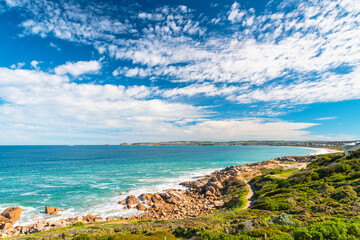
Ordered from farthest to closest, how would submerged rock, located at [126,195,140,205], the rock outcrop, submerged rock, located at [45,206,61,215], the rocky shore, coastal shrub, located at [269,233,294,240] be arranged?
submerged rock, located at [126,195,140,205]
submerged rock, located at [45,206,61,215]
the rock outcrop
the rocky shore
coastal shrub, located at [269,233,294,240]

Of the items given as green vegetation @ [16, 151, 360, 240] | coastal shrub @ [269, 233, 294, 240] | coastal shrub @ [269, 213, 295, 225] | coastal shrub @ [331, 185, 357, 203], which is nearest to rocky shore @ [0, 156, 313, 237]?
green vegetation @ [16, 151, 360, 240]

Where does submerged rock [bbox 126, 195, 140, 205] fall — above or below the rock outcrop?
below

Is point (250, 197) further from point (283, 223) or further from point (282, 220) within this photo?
point (283, 223)

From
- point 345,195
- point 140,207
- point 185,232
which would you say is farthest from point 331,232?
point 140,207

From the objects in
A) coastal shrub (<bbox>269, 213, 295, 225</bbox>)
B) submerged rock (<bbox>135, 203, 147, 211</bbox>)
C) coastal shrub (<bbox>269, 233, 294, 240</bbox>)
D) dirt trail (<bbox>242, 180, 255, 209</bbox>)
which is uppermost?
coastal shrub (<bbox>269, 233, 294, 240</bbox>)

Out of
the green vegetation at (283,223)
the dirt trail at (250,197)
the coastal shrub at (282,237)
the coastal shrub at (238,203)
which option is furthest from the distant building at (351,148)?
the coastal shrub at (282,237)

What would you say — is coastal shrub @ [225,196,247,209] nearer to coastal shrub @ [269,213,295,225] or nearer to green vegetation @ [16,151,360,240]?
green vegetation @ [16,151,360,240]

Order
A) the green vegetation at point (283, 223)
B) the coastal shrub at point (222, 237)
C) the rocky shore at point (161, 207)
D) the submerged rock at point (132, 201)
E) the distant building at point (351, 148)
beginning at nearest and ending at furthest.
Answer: the green vegetation at point (283, 223), the coastal shrub at point (222, 237), the rocky shore at point (161, 207), the submerged rock at point (132, 201), the distant building at point (351, 148)

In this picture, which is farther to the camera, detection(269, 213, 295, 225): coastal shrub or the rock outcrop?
the rock outcrop

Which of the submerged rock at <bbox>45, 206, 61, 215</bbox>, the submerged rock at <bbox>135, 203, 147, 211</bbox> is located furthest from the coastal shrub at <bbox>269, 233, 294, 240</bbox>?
the submerged rock at <bbox>45, 206, 61, 215</bbox>

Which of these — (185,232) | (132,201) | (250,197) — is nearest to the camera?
(185,232)

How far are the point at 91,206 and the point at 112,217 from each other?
23.3 ft

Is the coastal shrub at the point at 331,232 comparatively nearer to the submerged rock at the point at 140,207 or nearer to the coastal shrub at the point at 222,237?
the coastal shrub at the point at 222,237

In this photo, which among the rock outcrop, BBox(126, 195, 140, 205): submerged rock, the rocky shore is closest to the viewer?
the rocky shore
